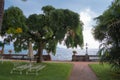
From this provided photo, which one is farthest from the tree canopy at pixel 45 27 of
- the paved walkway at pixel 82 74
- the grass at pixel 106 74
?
the grass at pixel 106 74

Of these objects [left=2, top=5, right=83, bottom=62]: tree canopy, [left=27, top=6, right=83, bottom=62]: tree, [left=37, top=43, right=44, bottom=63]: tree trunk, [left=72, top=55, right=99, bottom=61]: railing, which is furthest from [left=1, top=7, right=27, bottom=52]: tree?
[left=72, top=55, right=99, bottom=61]: railing

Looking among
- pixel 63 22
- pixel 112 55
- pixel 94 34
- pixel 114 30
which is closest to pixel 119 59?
pixel 112 55

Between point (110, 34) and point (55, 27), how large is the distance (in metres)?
8.45

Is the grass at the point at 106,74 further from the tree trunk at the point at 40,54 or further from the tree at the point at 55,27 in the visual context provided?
the tree trunk at the point at 40,54

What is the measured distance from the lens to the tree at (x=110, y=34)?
1594 centimetres

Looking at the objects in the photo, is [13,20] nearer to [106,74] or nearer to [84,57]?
[106,74]

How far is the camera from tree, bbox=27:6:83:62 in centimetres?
2419

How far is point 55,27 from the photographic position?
Result: 80.5ft

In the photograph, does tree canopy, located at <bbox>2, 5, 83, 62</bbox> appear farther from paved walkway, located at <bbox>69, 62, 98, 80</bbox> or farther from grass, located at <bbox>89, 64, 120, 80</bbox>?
grass, located at <bbox>89, 64, 120, 80</bbox>

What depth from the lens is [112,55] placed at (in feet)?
55.4

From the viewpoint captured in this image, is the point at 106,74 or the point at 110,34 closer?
the point at 110,34

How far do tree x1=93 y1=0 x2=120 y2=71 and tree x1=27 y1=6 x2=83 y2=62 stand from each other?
6.24m

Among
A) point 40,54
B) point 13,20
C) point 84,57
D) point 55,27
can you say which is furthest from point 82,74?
point 84,57

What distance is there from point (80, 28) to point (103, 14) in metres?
7.58
